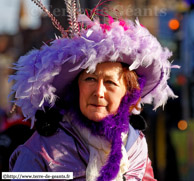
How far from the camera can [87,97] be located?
7.11ft

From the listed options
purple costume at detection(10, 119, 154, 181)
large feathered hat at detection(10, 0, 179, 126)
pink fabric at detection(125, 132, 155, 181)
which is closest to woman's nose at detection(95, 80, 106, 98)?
large feathered hat at detection(10, 0, 179, 126)

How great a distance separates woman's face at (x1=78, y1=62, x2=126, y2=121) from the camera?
84.4 inches

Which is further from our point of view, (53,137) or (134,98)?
(134,98)

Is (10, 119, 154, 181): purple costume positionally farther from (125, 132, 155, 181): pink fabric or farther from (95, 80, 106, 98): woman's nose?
(95, 80, 106, 98): woman's nose

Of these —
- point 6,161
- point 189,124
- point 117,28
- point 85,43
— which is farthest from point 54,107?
point 189,124

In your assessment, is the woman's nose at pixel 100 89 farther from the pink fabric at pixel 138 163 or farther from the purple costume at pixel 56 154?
the pink fabric at pixel 138 163

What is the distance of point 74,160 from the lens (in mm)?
2111

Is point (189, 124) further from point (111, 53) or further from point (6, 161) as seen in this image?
point (111, 53)

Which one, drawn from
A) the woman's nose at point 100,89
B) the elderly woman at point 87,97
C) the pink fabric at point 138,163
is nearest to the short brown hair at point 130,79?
the elderly woman at point 87,97

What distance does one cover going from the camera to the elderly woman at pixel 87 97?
2.08m

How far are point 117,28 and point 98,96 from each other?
0.40 meters

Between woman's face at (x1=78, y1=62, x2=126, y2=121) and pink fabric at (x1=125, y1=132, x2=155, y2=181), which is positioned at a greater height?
woman's face at (x1=78, y1=62, x2=126, y2=121)

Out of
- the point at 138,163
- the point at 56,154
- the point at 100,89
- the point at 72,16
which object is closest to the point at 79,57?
the point at 100,89

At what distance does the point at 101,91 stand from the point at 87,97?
100 millimetres
